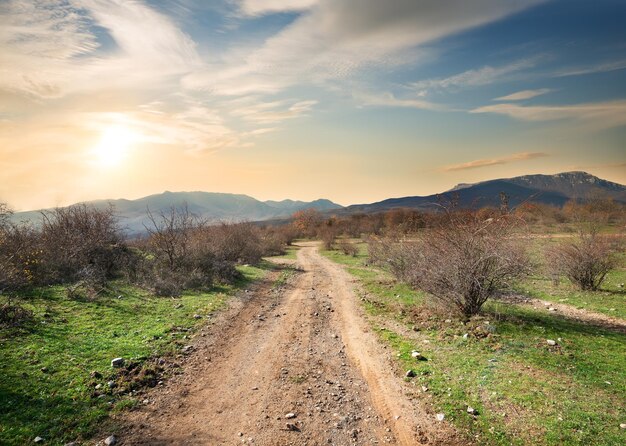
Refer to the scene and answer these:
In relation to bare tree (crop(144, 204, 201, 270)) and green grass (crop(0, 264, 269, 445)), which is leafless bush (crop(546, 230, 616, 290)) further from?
bare tree (crop(144, 204, 201, 270))

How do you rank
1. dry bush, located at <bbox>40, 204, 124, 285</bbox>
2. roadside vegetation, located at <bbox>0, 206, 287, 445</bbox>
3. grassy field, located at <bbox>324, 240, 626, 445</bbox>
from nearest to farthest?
grassy field, located at <bbox>324, 240, 626, 445</bbox>
roadside vegetation, located at <bbox>0, 206, 287, 445</bbox>
dry bush, located at <bbox>40, 204, 124, 285</bbox>

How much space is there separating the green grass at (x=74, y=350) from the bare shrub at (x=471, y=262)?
9.38m

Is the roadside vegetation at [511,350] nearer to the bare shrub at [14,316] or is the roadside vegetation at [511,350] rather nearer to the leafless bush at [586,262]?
the leafless bush at [586,262]

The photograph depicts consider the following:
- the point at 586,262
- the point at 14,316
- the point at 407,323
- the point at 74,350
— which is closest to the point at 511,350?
the point at 407,323

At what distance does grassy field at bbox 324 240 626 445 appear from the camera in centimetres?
595

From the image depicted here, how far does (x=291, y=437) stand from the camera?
5.92 m

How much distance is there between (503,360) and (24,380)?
1148 cm

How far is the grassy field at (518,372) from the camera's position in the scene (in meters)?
5.95

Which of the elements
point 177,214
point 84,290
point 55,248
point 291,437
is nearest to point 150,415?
point 291,437

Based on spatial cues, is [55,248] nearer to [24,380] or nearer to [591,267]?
[24,380]

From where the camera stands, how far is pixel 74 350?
8750mm

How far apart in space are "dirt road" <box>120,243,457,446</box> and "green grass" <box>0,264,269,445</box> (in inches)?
40.5

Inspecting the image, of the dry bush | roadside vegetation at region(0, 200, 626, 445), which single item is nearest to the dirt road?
roadside vegetation at region(0, 200, 626, 445)

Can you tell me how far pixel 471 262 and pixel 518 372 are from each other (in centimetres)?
431
